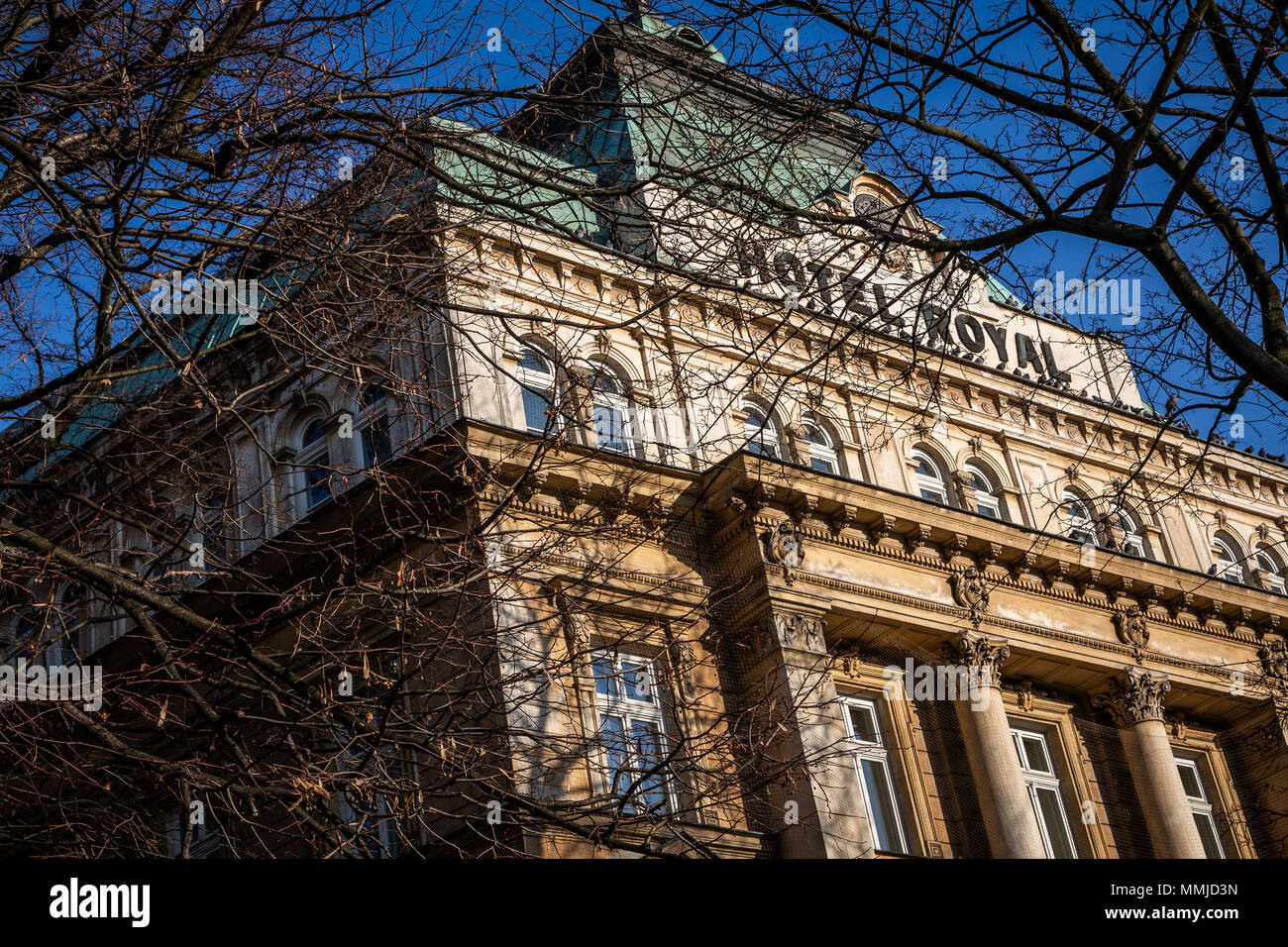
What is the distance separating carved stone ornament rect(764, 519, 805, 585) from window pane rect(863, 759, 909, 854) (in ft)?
8.58

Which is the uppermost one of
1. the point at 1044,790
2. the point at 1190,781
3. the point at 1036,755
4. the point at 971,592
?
the point at 971,592

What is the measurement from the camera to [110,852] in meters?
10.7

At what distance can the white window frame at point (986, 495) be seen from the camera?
23.6 metres

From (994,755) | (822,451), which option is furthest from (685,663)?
(822,451)

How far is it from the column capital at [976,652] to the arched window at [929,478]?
101 inches

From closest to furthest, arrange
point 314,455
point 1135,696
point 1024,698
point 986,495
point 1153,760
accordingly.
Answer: point 314,455 < point 1024,698 < point 1153,760 < point 1135,696 < point 986,495

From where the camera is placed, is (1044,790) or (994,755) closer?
(994,755)

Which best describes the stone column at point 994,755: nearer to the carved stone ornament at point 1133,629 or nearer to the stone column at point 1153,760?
the stone column at point 1153,760

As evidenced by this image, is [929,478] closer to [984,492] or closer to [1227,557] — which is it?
[984,492]

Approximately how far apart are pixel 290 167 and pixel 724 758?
7214 millimetres

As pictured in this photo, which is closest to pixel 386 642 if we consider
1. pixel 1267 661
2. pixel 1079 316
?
pixel 1079 316

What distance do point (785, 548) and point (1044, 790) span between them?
5.58 meters

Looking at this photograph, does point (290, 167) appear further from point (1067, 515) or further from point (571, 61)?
point (1067, 515)

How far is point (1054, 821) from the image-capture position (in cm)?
2177
